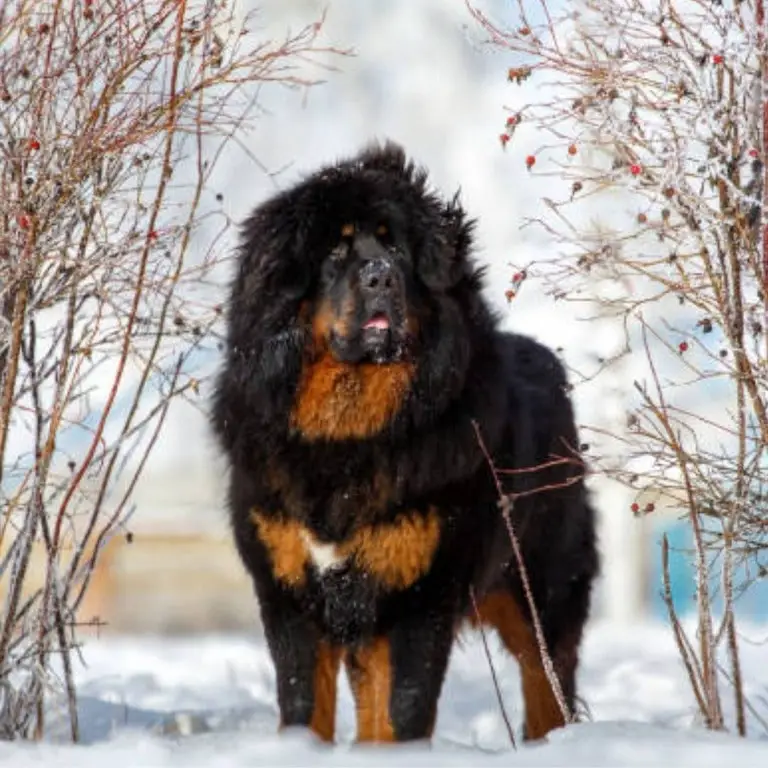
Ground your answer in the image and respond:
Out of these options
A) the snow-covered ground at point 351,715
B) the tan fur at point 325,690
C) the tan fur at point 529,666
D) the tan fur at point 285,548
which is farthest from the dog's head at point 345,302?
the tan fur at point 529,666

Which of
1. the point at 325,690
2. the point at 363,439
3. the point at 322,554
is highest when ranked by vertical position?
the point at 363,439

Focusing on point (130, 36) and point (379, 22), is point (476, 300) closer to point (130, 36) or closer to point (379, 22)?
point (130, 36)

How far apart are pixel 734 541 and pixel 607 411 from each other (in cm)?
613

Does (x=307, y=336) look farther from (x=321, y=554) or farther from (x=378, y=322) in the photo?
(x=321, y=554)

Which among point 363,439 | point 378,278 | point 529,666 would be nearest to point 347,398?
point 363,439

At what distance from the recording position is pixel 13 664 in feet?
13.0

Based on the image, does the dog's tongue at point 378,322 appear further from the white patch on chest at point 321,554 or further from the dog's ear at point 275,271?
the white patch on chest at point 321,554

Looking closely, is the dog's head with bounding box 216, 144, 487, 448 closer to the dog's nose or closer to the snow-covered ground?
the dog's nose

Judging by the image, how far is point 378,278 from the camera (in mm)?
3859

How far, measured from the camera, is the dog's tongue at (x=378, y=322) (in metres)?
3.86

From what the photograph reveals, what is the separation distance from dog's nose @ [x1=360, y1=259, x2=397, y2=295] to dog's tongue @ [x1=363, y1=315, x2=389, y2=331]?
0.07m

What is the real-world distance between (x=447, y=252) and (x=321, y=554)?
97cm

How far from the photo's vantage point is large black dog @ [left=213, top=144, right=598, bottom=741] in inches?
155

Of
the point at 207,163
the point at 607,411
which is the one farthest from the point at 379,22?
the point at 207,163
